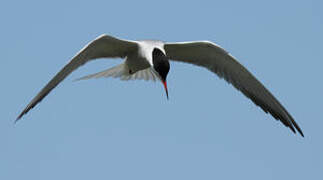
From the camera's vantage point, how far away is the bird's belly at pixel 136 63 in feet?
27.1

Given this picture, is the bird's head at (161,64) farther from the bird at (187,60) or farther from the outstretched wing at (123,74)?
the outstretched wing at (123,74)

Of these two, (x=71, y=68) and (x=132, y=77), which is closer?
(x=71, y=68)

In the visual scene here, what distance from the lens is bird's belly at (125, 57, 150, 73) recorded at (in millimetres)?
8250

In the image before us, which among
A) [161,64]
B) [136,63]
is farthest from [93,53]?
[161,64]

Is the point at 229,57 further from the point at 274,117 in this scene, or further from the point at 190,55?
the point at 274,117

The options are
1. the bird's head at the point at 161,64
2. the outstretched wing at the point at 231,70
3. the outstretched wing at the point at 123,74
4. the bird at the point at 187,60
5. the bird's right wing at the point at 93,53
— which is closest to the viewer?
A: the bird's right wing at the point at 93,53

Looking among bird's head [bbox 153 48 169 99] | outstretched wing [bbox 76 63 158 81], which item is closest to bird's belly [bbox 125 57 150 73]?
outstretched wing [bbox 76 63 158 81]

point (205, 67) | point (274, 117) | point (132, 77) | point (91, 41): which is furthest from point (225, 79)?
point (91, 41)

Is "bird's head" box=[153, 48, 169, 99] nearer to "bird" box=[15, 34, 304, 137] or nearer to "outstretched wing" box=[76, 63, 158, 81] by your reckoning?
"bird" box=[15, 34, 304, 137]

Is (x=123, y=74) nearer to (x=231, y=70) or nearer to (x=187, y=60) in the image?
(x=187, y=60)

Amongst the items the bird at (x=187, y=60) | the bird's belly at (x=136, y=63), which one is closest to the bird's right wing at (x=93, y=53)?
the bird at (x=187, y=60)

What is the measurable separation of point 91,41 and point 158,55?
897 millimetres

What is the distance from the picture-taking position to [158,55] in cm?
752

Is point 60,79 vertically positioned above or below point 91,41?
below
